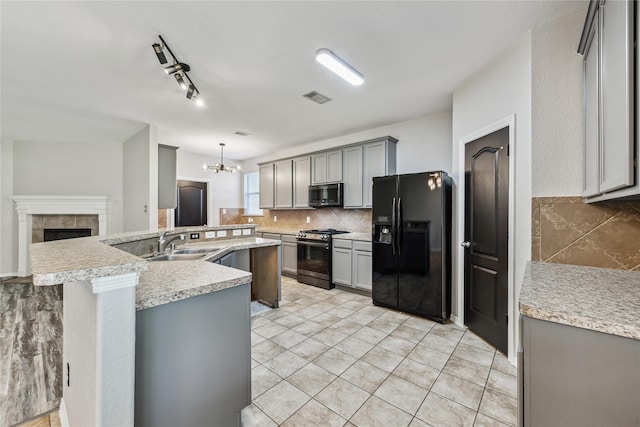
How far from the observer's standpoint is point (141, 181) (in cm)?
454

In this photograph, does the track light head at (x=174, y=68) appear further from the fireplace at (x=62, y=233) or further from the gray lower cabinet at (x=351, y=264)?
the fireplace at (x=62, y=233)

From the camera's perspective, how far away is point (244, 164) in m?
7.04

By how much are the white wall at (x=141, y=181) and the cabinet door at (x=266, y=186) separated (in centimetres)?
223

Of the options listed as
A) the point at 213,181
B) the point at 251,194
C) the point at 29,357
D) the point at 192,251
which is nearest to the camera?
the point at 29,357

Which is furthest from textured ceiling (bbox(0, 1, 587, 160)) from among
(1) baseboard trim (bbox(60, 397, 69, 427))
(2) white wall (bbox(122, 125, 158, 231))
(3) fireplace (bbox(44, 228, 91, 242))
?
(1) baseboard trim (bbox(60, 397, 69, 427))

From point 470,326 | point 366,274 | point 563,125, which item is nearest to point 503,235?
point 563,125

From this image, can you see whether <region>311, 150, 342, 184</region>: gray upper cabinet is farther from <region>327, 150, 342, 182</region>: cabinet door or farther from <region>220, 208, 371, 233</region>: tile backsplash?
<region>220, 208, 371, 233</region>: tile backsplash

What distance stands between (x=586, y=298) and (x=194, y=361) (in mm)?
1704

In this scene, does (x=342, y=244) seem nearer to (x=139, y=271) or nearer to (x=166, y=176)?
(x=166, y=176)

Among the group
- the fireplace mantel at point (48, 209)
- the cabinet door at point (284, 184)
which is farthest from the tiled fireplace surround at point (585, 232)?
the fireplace mantel at point (48, 209)

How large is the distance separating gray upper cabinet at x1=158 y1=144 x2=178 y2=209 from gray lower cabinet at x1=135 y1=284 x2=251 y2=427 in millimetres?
3744

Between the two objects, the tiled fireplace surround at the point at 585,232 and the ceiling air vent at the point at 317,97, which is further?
the ceiling air vent at the point at 317,97

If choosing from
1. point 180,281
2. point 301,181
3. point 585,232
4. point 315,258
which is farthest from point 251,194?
point 585,232

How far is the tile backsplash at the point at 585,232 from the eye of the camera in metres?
1.66
